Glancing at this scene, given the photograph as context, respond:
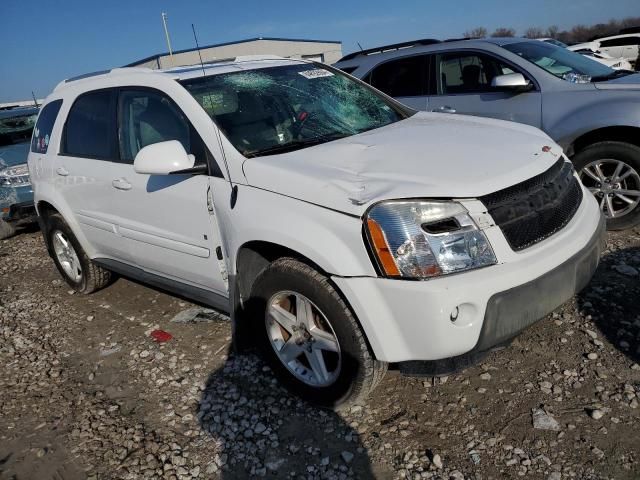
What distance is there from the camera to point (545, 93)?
15.8 ft

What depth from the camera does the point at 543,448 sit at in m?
2.35

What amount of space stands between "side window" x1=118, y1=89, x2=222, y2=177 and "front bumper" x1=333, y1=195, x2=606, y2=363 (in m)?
1.18

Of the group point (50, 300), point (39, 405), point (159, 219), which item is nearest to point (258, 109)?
point (159, 219)

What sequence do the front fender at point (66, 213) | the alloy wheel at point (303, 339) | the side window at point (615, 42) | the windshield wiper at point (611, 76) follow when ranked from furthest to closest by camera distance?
the side window at point (615, 42) → the windshield wiper at point (611, 76) → the front fender at point (66, 213) → the alloy wheel at point (303, 339)

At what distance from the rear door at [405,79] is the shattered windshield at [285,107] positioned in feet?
6.86

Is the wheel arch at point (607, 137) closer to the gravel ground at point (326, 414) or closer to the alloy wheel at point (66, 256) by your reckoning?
the gravel ground at point (326, 414)

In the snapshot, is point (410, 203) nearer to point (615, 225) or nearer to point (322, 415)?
point (322, 415)

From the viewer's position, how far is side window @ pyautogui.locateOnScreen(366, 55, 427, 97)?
571 centimetres

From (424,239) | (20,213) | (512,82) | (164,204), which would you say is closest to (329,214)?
(424,239)

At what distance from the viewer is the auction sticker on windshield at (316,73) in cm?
365

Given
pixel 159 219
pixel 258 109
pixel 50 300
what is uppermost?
pixel 258 109

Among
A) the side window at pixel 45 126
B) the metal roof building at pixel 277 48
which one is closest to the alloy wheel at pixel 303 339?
the side window at pixel 45 126

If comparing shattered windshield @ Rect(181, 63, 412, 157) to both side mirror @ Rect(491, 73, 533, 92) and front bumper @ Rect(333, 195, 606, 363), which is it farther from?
side mirror @ Rect(491, 73, 533, 92)

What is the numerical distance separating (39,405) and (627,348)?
137 inches
